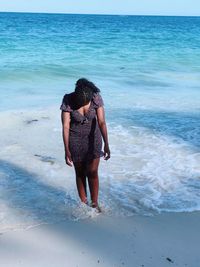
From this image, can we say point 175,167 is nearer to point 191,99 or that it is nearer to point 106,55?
point 191,99

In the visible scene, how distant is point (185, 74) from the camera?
1917cm

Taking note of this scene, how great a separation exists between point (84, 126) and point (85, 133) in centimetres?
7

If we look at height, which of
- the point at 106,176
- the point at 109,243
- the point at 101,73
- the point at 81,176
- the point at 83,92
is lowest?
the point at 101,73

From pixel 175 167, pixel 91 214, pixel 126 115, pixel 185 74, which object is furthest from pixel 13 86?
pixel 91 214

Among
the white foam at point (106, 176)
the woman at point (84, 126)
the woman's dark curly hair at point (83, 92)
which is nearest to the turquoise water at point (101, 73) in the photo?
the white foam at point (106, 176)

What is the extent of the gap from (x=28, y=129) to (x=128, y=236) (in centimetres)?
478

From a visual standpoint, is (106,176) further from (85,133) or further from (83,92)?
(83,92)

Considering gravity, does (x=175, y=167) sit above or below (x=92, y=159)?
below

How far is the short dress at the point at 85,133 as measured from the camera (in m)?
4.55

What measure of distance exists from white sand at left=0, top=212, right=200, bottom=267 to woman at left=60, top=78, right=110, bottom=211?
0.61 metres

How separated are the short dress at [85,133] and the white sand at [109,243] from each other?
0.76 metres

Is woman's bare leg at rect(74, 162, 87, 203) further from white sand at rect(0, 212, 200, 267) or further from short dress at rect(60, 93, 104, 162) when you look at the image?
white sand at rect(0, 212, 200, 267)

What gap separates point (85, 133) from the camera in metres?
4.65

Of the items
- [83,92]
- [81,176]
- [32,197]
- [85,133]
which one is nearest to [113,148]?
[32,197]
